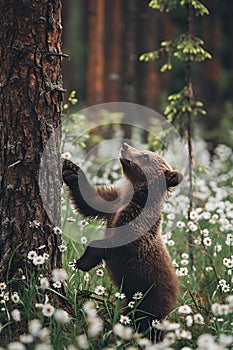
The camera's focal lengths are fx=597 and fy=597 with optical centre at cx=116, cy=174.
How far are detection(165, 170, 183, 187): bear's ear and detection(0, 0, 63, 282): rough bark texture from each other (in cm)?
125

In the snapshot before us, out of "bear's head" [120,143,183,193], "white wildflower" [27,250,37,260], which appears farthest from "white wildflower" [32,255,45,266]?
"bear's head" [120,143,183,193]

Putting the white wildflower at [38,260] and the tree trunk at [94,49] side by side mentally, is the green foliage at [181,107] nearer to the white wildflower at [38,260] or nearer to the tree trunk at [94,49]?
the white wildflower at [38,260]

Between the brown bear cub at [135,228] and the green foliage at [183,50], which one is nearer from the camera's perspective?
the brown bear cub at [135,228]

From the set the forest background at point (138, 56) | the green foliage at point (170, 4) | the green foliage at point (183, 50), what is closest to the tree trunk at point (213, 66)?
the forest background at point (138, 56)

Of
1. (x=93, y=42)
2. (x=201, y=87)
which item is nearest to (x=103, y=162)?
(x=93, y=42)

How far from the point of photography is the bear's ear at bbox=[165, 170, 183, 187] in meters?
5.44

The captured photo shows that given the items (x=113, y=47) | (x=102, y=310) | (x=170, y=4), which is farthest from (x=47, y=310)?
(x=113, y=47)

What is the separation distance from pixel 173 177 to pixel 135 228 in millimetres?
635

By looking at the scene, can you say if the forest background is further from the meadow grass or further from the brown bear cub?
the brown bear cub

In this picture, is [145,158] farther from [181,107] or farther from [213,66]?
[213,66]

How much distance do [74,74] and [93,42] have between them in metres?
18.7

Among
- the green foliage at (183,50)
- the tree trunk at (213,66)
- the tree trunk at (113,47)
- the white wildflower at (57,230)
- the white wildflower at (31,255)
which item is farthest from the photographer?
the tree trunk at (113,47)

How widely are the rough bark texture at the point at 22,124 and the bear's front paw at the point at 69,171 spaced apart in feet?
2.02

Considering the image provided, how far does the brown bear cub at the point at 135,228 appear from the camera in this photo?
512cm
